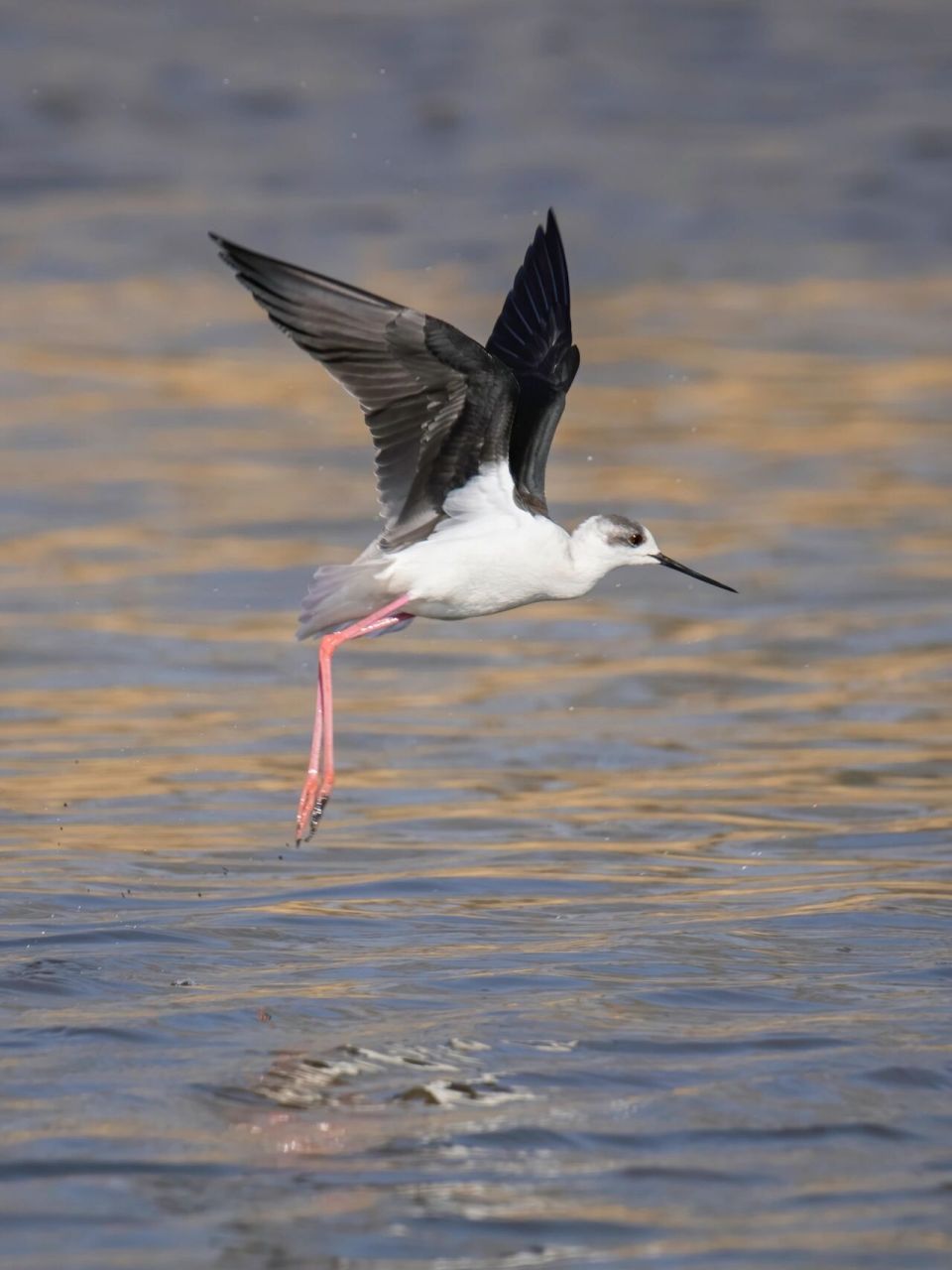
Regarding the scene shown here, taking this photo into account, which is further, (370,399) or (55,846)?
(55,846)

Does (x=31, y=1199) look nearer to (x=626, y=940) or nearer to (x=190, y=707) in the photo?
(x=626, y=940)

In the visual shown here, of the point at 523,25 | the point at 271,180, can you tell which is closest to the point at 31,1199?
the point at 271,180

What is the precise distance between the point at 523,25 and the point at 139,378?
6415mm

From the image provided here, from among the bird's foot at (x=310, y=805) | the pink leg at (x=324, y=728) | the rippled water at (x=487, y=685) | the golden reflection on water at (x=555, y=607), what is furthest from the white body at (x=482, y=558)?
the golden reflection on water at (x=555, y=607)

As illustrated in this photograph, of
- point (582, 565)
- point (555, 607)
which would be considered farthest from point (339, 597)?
point (555, 607)

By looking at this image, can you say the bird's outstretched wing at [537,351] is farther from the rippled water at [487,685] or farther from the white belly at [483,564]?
the rippled water at [487,685]

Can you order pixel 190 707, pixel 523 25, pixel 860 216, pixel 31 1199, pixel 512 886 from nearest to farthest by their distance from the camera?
pixel 31 1199 → pixel 512 886 → pixel 190 707 → pixel 860 216 → pixel 523 25

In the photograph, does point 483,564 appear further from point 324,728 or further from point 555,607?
point 555,607

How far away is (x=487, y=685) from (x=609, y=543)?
7.37ft

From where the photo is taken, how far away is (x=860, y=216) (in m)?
18.3

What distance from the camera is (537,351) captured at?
327 inches

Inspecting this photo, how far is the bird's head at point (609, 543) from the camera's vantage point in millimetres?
7730

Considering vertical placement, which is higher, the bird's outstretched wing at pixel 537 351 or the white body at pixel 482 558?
the bird's outstretched wing at pixel 537 351

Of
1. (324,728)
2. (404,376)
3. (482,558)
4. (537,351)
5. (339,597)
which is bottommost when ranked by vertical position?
(324,728)
